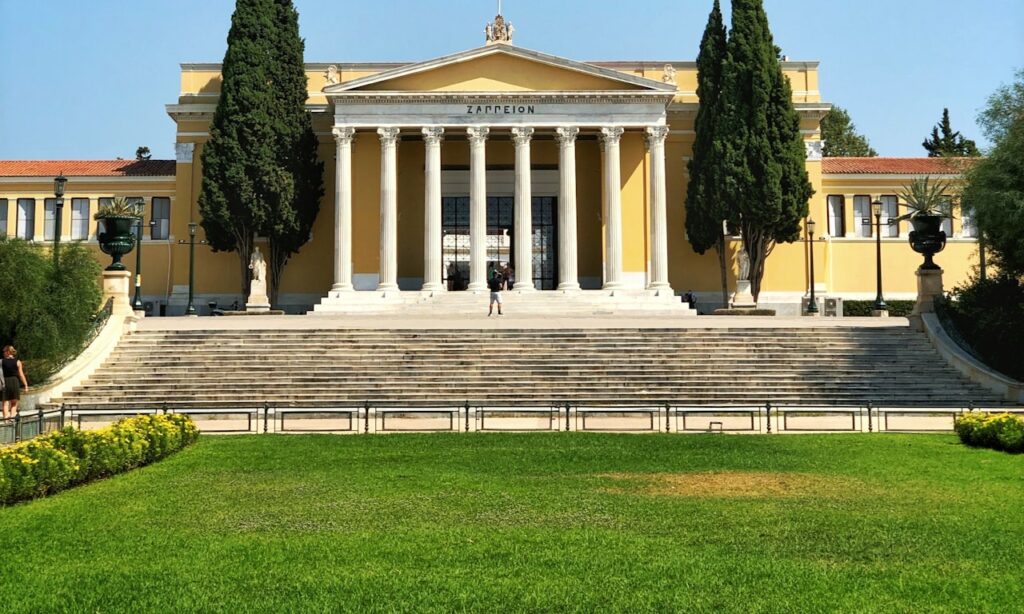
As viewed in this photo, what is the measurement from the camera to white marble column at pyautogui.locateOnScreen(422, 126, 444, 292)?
4072 cm

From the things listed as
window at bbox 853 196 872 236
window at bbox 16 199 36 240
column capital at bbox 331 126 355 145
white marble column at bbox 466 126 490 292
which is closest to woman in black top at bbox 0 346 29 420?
white marble column at bbox 466 126 490 292

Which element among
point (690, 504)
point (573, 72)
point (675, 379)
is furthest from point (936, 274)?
point (690, 504)

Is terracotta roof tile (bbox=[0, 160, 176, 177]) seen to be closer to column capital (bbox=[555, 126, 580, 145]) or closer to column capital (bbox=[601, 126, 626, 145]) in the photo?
column capital (bbox=[555, 126, 580, 145])

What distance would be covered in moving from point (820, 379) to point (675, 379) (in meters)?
3.68

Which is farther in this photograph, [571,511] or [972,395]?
[972,395]

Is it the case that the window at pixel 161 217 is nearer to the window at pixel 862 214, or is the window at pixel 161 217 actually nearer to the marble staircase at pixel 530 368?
the marble staircase at pixel 530 368

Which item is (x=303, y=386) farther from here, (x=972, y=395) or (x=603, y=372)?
(x=972, y=395)

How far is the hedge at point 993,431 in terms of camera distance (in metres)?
15.2

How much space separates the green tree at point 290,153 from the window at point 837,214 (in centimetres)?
2449

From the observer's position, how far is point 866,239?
153 feet

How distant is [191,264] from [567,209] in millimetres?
16582

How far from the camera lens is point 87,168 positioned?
48188mm

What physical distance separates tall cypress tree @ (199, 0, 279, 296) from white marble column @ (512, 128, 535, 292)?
33.3 feet

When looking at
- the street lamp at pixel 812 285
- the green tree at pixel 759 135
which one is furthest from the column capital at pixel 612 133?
the street lamp at pixel 812 285
